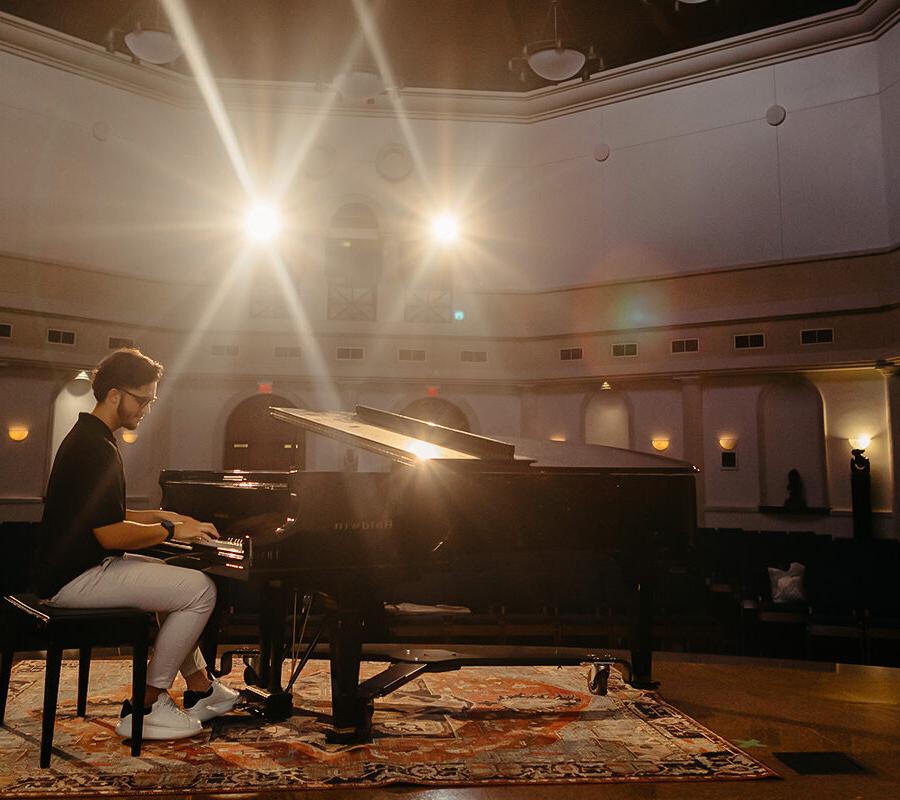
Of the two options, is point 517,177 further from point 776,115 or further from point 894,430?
point 894,430

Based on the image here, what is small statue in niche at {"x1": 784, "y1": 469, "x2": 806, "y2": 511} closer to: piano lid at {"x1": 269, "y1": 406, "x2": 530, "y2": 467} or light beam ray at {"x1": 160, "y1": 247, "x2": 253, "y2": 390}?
piano lid at {"x1": 269, "y1": 406, "x2": 530, "y2": 467}

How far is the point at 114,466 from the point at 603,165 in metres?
10.1

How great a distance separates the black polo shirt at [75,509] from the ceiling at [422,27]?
25.8 feet

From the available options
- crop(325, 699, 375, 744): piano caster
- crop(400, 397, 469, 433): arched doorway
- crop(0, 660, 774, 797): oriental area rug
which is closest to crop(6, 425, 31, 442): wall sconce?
crop(400, 397, 469, 433): arched doorway

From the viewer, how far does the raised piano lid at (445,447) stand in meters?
2.98

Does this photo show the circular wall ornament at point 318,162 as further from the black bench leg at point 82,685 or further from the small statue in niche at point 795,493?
the black bench leg at point 82,685

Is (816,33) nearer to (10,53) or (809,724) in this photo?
(809,724)

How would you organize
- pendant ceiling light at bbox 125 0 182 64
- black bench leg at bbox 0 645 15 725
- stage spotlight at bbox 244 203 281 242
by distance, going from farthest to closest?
stage spotlight at bbox 244 203 281 242
pendant ceiling light at bbox 125 0 182 64
black bench leg at bbox 0 645 15 725

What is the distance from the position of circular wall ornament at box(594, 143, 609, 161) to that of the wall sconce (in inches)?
348

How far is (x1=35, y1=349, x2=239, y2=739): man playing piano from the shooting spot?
267cm

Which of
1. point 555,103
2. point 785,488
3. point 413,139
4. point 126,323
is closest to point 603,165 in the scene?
point 555,103

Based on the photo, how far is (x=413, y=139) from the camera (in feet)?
39.2

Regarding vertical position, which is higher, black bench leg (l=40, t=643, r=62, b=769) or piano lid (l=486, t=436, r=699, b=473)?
piano lid (l=486, t=436, r=699, b=473)

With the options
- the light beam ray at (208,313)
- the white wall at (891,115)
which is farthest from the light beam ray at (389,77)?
the white wall at (891,115)
